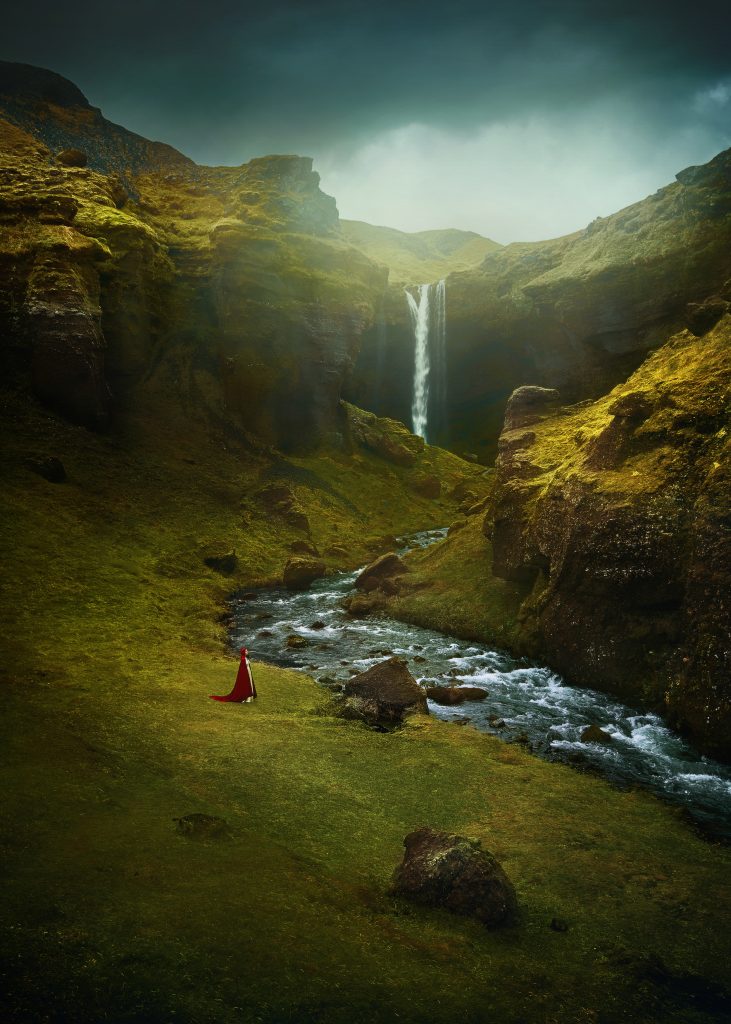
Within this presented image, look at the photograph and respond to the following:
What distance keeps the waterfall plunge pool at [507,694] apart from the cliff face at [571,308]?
18.7 metres

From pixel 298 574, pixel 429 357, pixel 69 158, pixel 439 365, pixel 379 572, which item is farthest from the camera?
pixel 439 365

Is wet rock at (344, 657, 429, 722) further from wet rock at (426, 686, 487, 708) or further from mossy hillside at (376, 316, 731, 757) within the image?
mossy hillside at (376, 316, 731, 757)

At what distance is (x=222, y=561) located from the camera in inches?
1547

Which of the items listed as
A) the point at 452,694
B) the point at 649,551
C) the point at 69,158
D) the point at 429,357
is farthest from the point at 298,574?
the point at 429,357

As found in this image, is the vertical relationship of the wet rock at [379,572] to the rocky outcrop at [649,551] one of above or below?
below

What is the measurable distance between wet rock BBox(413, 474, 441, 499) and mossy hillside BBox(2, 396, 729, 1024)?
47100 millimetres

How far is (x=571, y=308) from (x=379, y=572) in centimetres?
4053

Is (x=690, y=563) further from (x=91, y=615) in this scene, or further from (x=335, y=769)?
(x=91, y=615)

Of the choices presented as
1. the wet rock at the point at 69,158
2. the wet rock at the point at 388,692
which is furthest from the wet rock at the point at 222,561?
the wet rock at the point at 69,158

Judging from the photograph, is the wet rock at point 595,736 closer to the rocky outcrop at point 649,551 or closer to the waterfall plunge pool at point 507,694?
the waterfall plunge pool at point 507,694

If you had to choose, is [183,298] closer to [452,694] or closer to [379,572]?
[379,572]

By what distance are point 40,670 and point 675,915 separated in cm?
1665

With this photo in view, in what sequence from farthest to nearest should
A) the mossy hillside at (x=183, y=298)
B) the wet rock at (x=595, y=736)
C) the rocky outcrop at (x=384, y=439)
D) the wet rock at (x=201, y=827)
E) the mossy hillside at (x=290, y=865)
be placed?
the rocky outcrop at (x=384, y=439), the mossy hillside at (x=183, y=298), the wet rock at (x=595, y=736), the wet rock at (x=201, y=827), the mossy hillside at (x=290, y=865)

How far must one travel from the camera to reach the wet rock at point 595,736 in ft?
58.0
